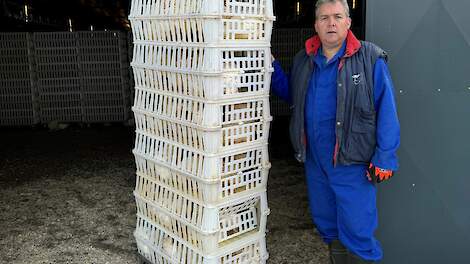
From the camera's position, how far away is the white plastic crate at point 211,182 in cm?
285

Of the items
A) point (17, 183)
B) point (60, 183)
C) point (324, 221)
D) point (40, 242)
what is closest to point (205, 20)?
point (324, 221)

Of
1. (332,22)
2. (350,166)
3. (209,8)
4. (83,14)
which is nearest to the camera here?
(209,8)

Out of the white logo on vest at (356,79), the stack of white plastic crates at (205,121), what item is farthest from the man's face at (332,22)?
the stack of white plastic crates at (205,121)

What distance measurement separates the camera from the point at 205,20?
2.63 meters

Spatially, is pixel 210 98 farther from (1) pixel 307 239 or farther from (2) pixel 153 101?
(1) pixel 307 239

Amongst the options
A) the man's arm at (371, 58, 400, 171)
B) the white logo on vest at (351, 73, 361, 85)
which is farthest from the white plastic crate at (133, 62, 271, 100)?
the man's arm at (371, 58, 400, 171)

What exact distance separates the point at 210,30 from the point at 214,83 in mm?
314

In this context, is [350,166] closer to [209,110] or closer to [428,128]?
[428,128]

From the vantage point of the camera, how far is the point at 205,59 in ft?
8.75

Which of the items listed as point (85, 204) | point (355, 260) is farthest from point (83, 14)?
point (355, 260)

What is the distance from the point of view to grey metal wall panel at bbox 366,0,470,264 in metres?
3.00

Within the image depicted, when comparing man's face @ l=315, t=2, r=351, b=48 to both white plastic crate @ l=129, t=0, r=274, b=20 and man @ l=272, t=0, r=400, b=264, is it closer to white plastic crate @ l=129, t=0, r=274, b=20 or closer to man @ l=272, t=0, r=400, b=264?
man @ l=272, t=0, r=400, b=264

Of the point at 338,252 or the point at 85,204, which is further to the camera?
the point at 85,204

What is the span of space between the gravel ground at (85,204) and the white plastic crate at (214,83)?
5.59ft
